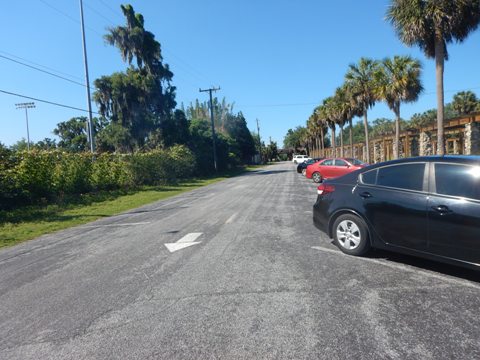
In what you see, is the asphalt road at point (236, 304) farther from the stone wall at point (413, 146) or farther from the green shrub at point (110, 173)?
the stone wall at point (413, 146)

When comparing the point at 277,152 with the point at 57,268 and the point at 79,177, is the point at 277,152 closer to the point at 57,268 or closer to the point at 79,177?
the point at 79,177

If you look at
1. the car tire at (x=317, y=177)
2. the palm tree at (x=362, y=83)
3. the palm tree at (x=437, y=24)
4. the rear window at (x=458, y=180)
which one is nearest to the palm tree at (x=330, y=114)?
the palm tree at (x=362, y=83)

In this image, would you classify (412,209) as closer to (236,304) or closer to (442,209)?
(442,209)

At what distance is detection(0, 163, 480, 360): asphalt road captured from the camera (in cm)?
306

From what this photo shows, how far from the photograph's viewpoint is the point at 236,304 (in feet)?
12.9

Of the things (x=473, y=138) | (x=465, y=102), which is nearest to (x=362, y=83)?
(x=473, y=138)

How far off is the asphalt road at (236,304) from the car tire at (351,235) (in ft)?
0.55

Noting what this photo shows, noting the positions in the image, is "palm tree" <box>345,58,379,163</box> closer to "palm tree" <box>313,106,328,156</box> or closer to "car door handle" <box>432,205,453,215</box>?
"palm tree" <box>313,106,328,156</box>

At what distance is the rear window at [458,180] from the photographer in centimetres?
422

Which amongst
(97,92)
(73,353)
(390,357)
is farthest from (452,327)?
(97,92)

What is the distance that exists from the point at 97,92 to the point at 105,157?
19.1 metres

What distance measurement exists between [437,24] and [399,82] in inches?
340

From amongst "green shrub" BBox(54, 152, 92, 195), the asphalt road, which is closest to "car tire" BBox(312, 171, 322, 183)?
"green shrub" BBox(54, 152, 92, 195)

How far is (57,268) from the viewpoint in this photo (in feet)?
19.3
